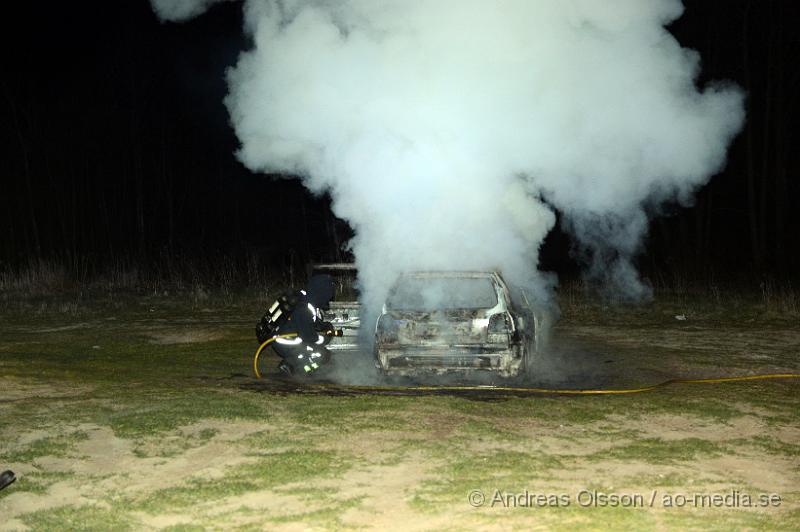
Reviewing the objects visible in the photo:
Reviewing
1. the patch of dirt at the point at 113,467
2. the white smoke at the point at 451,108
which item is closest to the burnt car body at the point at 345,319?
the white smoke at the point at 451,108

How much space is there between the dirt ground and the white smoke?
2.58m

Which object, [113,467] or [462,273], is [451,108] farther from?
[113,467]

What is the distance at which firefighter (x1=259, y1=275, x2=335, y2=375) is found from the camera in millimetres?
11539

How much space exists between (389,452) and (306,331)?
4591mm

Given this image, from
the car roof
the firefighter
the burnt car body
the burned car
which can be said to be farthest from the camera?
the burnt car body

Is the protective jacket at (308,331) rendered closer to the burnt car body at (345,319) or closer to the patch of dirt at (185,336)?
the burnt car body at (345,319)

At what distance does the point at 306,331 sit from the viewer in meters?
11.5

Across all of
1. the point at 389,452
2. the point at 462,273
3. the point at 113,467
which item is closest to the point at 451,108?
the point at 462,273

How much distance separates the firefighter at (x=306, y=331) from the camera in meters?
11.5

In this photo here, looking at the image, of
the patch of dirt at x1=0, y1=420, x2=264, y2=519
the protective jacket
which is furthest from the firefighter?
the patch of dirt at x1=0, y1=420, x2=264, y2=519

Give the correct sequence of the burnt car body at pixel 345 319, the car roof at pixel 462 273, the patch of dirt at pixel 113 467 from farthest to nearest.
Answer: the burnt car body at pixel 345 319 < the car roof at pixel 462 273 < the patch of dirt at pixel 113 467

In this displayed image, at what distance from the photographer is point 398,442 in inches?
296

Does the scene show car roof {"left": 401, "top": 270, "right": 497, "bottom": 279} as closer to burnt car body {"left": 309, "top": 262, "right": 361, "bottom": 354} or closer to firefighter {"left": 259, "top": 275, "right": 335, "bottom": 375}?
firefighter {"left": 259, "top": 275, "right": 335, "bottom": 375}

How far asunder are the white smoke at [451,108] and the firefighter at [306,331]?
1.02 metres
